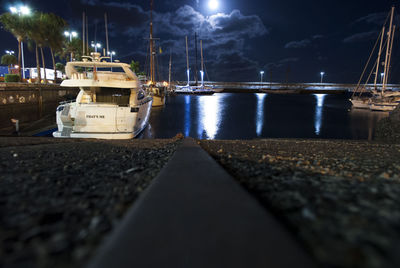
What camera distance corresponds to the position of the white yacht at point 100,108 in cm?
1450

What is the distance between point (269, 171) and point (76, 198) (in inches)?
117

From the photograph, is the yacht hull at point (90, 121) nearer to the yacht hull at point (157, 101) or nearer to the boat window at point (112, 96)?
the boat window at point (112, 96)

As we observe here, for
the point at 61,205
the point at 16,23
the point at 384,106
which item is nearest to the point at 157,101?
the point at 16,23

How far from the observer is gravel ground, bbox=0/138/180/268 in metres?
1.66

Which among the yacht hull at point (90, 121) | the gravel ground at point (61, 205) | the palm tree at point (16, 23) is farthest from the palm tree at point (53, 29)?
the gravel ground at point (61, 205)

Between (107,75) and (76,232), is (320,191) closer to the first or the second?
(76,232)

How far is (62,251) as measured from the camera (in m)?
1.67

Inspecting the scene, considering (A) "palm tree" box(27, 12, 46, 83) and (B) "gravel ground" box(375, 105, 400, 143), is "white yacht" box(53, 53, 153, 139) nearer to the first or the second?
(B) "gravel ground" box(375, 105, 400, 143)

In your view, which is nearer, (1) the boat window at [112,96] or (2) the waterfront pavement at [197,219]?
(2) the waterfront pavement at [197,219]

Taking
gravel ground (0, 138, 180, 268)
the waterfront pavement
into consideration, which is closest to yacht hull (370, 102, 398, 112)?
the waterfront pavement

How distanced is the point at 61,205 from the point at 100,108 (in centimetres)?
1315

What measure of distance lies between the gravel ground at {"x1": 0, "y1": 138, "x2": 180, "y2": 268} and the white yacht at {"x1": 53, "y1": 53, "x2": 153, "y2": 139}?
10.3 meters

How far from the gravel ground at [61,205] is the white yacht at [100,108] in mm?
10284

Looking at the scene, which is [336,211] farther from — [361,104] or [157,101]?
[361,104]
